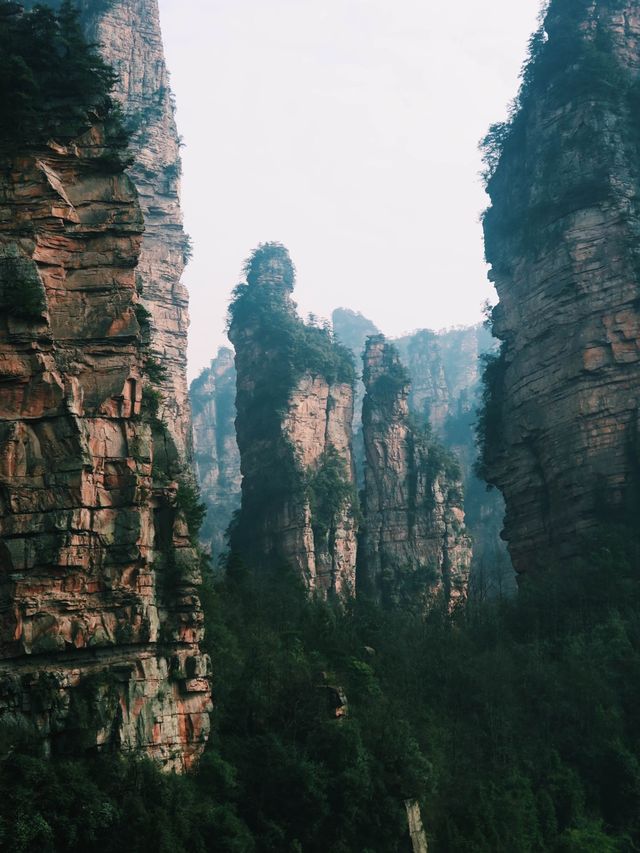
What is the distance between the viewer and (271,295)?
5994 centimetres

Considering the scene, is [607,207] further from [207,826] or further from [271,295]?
[207,826]

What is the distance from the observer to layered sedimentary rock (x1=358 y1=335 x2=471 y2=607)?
54.7 m

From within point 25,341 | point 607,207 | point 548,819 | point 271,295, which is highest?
point 271,295

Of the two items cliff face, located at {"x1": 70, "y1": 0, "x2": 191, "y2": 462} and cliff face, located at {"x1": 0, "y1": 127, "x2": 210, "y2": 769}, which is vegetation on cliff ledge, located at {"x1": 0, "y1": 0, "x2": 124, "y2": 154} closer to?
cliff face, located at {"x1": 0, "y1": 127, "x2": 210, "y2": 769}

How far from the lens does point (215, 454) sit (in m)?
89.2

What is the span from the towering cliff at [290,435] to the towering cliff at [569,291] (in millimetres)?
9888

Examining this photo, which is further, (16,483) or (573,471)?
(573,471)

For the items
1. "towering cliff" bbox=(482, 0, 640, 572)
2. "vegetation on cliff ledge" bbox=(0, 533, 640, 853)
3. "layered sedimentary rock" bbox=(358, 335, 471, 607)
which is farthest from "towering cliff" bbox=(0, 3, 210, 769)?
"layered sedimentary rock" bbox=(358, 335, 471, 607)

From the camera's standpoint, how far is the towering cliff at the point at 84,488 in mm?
23703

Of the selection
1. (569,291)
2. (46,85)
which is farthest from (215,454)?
(46,85)

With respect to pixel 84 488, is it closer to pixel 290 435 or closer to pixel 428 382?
pixel 290 435

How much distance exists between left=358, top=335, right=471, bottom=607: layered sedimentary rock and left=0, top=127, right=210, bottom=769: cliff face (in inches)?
1125

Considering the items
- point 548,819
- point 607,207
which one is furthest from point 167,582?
point 607,207

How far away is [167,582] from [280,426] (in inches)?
1092
